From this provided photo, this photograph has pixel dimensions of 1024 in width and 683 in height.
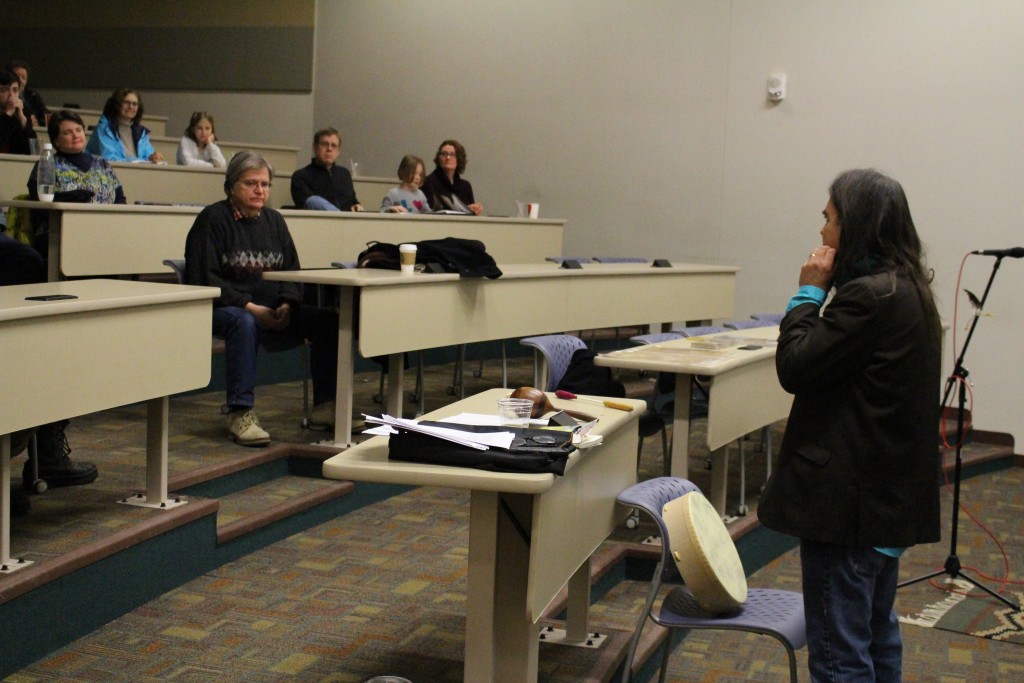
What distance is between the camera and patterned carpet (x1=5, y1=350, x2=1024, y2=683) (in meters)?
2.89

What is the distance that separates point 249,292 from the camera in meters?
4.79

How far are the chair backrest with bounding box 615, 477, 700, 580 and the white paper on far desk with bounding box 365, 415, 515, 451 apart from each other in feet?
1.48

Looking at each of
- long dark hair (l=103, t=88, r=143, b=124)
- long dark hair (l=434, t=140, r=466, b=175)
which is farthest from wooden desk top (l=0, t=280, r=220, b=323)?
long dark hair (l=434, t=140, r=466, b=175)

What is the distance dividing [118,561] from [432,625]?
919 millimetres

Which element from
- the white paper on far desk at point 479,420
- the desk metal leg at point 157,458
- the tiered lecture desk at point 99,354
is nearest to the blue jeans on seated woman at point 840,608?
the white paper on far desk at point 479,420

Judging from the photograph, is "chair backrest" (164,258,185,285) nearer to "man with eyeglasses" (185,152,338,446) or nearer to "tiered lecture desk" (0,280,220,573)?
"man with eyeglasses" (185,152,338,446)

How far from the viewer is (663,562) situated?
7.84ft

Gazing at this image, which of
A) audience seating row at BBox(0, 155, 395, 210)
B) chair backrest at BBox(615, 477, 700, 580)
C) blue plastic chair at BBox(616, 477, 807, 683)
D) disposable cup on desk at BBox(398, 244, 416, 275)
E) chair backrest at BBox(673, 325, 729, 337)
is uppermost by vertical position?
audience seating row at BBox(0, 155, 395, 210)

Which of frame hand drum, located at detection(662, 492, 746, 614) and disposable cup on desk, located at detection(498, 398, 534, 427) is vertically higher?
disposable cup on desk, located at detection(498, 398, 534, 427)

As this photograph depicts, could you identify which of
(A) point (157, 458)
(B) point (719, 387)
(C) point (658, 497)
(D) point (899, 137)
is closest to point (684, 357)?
(B) point (719, 387)

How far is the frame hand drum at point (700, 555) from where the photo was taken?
2359 mm

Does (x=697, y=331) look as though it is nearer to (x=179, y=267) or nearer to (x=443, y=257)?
(x=443, y=257)

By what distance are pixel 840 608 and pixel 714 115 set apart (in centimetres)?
621

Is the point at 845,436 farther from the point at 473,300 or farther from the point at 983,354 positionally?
the point at 983,354
